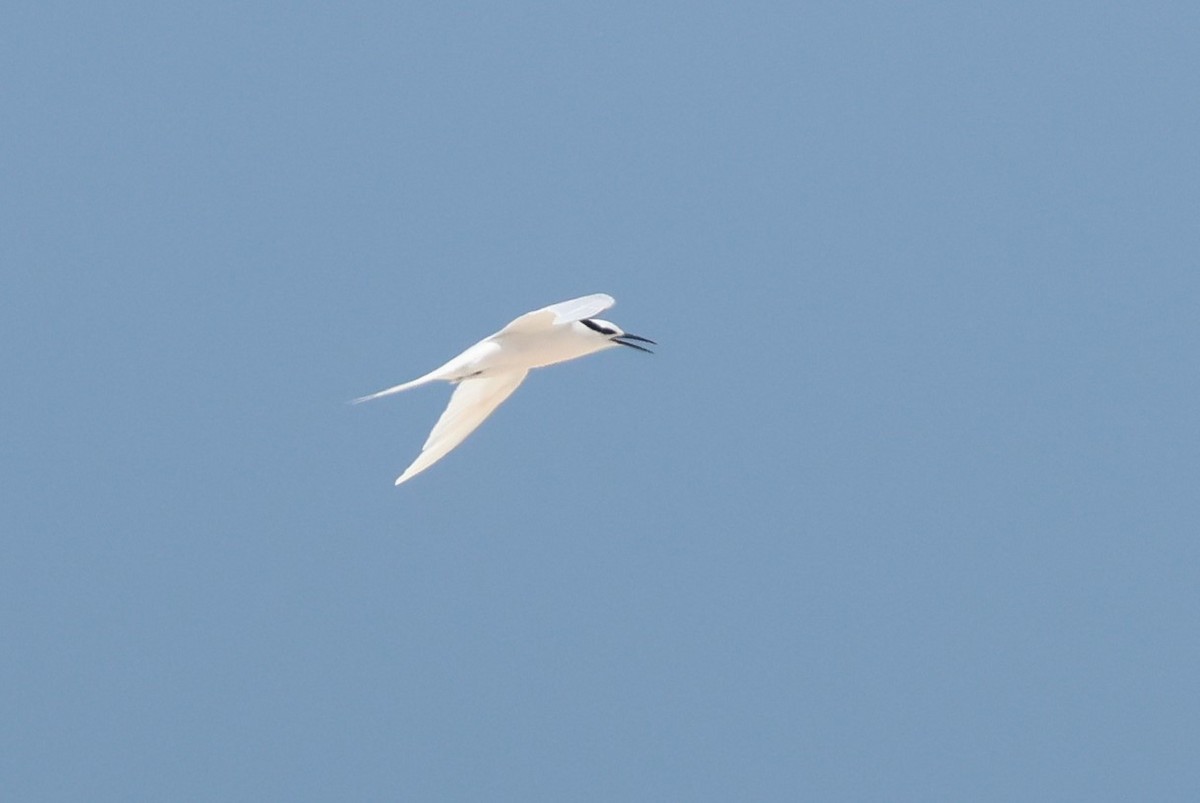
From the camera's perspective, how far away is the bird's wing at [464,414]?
7824 mm

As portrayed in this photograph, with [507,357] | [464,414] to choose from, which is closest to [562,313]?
[507,357]

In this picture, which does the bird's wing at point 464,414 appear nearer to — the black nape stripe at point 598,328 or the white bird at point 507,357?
the white bird at point 507,357

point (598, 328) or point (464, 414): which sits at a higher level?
point (598, 328)

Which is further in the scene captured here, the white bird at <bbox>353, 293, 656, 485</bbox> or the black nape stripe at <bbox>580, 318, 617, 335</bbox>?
the black nape stripe at <bbox>580, 318, 617, 335</bbox>

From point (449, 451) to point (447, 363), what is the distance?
740 millimetres

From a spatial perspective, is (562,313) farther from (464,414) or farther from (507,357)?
(464,414)

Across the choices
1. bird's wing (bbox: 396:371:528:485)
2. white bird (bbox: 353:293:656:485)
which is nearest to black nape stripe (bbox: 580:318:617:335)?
white bird (bbox: 353:293:656:485)

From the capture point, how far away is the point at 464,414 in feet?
25.9

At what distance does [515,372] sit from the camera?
7695mm

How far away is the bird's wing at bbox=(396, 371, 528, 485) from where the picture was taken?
7.82m

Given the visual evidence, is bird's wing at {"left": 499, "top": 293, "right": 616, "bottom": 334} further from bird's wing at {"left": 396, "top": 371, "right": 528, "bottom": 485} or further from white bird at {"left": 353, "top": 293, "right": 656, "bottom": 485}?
bird's wing at {"left": 396, "top": 371, "right": 528, "bottom": 485}

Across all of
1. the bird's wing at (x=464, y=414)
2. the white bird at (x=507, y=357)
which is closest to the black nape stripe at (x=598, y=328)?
the white bird at (x=507, y=357)

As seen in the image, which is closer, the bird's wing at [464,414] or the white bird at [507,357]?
the white bird at [507,357]

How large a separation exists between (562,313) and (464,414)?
48.3 inches
